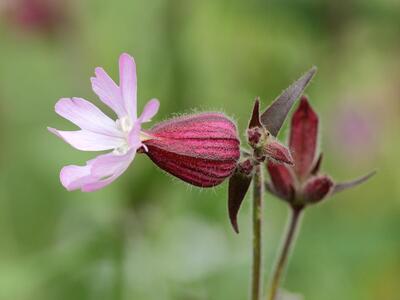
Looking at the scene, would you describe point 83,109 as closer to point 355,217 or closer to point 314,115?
point 314,115

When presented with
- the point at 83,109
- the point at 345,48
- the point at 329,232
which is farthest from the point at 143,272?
the point at 83,109

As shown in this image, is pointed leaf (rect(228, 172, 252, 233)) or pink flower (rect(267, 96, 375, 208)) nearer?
pointed leaf (rect(228, 172, 252, 233))

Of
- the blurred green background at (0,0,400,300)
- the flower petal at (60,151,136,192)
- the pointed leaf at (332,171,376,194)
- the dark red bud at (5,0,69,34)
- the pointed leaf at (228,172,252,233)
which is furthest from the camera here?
the dark red bud at (5,0,69,34)

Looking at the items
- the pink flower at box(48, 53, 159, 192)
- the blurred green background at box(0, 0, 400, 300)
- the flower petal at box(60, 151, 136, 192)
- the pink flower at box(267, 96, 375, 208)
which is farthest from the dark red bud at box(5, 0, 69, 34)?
the flower petal at box(60, 151, 136, 192)

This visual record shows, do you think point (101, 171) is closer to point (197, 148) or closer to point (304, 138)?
point (197, 148)

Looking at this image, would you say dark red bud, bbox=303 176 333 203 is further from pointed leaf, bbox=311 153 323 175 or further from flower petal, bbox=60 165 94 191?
flower petal, bbox=60 165 94 191

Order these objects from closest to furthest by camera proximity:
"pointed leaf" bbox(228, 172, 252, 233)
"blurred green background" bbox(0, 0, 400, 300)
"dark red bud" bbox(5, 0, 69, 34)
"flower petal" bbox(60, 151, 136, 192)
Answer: "flower petal" bbox(60, 151, 136, 192), "pointed leaf" bbox(228, 172, 252, 233), "blurred green background" bbox(0, 0, 400, 300), "dark red bud" bbox(5, 0, 69, 34)

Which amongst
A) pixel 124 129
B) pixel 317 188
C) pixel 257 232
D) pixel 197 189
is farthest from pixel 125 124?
pixel 197 189

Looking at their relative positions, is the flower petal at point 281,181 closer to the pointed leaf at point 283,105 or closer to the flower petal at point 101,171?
the pointed leaf at point 283,105
